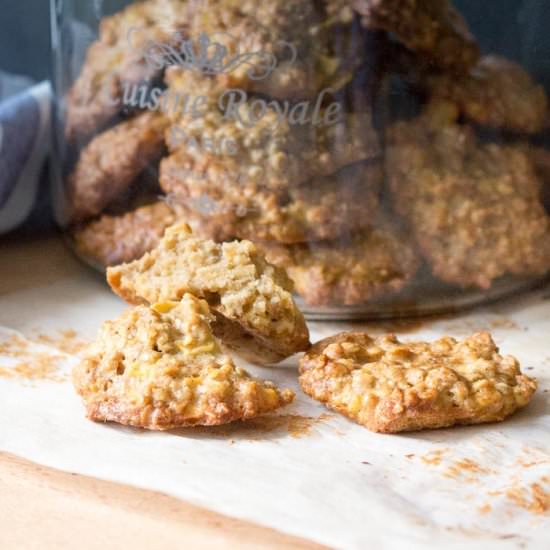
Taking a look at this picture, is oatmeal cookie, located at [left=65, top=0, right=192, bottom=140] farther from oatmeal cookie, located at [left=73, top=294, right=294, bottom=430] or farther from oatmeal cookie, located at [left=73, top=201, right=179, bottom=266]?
oatmeal cookie, located at [left=73, top=294, right=294, bottom=430]

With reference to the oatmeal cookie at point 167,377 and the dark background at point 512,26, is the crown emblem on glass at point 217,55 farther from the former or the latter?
the oatmeal cookie at point 167,377

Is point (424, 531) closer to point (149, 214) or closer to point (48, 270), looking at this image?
point (149, 214)

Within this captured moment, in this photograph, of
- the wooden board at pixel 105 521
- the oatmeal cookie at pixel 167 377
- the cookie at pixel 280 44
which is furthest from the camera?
the cookie at pixel 280 44

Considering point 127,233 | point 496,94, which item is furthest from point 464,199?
point 127,233

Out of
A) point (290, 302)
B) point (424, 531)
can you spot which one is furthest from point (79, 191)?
point (424, 531)

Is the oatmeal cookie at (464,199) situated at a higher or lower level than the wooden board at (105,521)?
higher

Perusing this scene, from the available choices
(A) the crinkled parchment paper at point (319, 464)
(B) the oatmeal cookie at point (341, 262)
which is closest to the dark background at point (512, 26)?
(B) the oatmeal cookie at point (341, 262)
